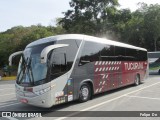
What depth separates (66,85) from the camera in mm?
10172

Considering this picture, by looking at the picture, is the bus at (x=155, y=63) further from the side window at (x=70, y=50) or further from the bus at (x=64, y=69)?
the side window at (x=70, y=50)

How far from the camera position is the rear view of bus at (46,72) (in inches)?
368

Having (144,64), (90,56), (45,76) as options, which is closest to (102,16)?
(144,64)

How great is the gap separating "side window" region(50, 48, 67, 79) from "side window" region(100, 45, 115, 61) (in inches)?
129

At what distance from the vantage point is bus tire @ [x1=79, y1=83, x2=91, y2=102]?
36.8 feet

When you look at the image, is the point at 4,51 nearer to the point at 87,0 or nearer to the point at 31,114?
the point at 87,0

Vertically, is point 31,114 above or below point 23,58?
below

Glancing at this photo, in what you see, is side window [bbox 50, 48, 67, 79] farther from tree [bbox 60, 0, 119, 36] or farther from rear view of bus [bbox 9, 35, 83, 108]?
tree [bbox 60, 0, 119, 36]

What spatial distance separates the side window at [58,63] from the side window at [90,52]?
1.23 meters

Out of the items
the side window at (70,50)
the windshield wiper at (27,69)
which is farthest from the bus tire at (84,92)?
the windshield wiper at (27,69)

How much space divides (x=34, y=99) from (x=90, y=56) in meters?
3.77

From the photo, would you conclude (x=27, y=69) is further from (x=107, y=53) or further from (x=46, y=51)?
(x=107, y=53)

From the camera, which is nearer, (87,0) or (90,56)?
(90,56)

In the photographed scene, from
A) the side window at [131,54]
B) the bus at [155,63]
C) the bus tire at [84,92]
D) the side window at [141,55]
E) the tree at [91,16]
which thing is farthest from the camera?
the tree at [91,16]
